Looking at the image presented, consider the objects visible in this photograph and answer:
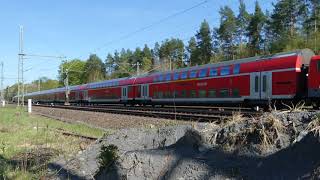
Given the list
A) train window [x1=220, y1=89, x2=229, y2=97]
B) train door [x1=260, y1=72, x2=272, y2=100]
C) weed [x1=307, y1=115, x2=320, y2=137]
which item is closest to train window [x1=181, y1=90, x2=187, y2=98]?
train window [x1=220, y1=89, x2=229, y2=97]

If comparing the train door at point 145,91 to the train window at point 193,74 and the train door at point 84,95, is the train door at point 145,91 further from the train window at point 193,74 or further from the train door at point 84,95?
the train door at point 84,95

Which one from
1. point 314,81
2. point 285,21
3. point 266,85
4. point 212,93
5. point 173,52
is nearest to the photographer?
point 314,81

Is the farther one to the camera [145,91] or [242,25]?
[242,25]

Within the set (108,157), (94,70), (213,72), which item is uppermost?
(94,70)

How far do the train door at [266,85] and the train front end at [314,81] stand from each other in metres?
2.56

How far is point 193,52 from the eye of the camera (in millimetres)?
101938

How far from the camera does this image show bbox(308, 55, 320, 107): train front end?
75.3 feet

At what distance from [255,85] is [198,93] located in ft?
21.5

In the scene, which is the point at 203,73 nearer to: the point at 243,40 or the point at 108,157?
the point at 108,157

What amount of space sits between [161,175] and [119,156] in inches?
40.0

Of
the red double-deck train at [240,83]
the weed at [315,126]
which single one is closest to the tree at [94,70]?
the red double-deck train at [240,83]

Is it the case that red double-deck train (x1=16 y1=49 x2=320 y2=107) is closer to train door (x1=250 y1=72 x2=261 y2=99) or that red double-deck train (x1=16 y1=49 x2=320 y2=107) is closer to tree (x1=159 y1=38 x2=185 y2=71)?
train door (x1=250 y1=72 x2=261 y2=99)

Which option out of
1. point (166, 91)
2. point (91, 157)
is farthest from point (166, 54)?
point (91, 157)

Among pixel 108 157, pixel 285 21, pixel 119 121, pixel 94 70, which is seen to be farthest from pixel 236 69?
pixel 94 70
